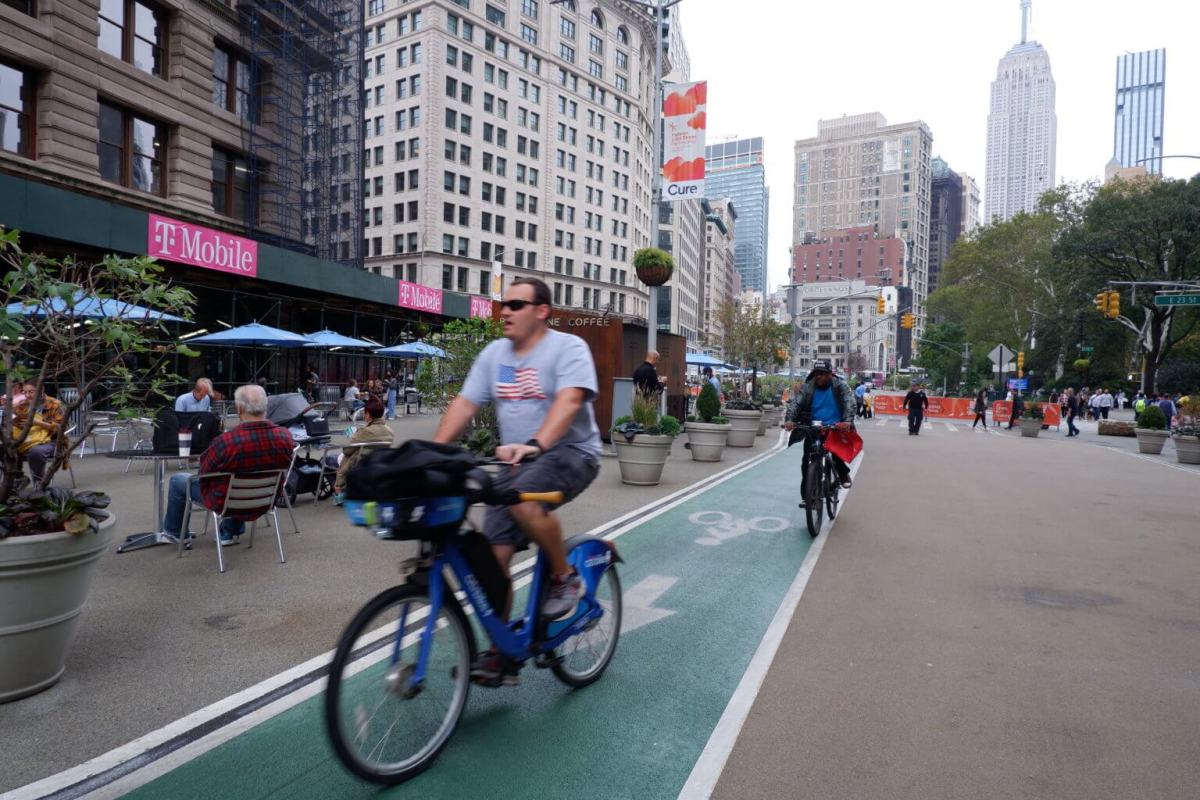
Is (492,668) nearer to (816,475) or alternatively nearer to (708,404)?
(816,475)

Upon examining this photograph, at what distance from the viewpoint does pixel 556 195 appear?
264 feet

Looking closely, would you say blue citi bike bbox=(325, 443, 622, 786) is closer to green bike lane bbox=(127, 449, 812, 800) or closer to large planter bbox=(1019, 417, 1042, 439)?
green bike lane bbox=(127, 449, 812, 800)

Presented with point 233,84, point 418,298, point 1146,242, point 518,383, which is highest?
point 233,84

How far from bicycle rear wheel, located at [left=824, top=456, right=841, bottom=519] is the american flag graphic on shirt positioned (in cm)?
568

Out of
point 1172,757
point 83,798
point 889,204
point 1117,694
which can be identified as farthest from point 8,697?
point 889,204

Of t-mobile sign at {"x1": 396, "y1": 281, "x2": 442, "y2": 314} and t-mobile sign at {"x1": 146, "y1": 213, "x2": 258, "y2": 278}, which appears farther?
t-mobile sign at {"x1": 396, "y1": 281, "x2": 442, "y2": 314}

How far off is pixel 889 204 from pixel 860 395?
153 m

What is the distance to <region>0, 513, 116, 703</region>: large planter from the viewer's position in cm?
341

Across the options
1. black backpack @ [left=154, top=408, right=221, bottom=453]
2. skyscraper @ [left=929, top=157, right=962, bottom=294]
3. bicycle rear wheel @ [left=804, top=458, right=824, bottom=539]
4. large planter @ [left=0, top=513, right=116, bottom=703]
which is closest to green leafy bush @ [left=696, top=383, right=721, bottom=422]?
bicycle rear wheel @ [left=804, top=458, right=824, bottom=539]

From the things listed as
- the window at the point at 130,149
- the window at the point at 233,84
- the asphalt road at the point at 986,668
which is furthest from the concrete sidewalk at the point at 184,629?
the window at the point at 233,84

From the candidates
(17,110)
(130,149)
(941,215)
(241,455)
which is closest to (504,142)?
(130,149)

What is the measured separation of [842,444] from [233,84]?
1055 inches

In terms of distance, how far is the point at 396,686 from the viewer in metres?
2.94

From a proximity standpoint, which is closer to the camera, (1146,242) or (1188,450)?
(1188,450)
